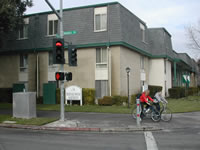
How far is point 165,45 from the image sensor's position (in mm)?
29719

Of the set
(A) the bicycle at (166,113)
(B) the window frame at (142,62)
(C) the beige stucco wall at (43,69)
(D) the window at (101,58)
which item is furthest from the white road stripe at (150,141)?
(B) the window frame at (142,62)

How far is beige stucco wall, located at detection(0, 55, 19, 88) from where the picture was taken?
25391 millimetres

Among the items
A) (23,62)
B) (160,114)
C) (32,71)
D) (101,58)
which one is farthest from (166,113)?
(23,62)

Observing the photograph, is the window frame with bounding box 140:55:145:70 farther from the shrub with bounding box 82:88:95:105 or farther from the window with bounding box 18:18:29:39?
the window with bounding box 18:18:29:39

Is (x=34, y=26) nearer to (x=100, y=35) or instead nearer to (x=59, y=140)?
(x=100, y=35)

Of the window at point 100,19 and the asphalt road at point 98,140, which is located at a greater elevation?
the window at point 100,19

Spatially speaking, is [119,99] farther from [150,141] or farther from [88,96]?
[150,141]

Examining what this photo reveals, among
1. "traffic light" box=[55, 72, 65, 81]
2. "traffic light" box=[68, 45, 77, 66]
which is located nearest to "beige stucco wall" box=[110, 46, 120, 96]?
"traffic light" box=[68, 45, 77, 66]

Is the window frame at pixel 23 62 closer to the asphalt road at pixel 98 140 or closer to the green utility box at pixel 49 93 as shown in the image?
the green utility box at pixel 49 93

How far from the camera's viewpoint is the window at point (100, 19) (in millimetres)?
21672

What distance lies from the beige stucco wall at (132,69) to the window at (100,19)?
254 centimetres

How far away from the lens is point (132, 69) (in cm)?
2395

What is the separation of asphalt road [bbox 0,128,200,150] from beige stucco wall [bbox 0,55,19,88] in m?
15.6

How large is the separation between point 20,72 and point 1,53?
118 inches
